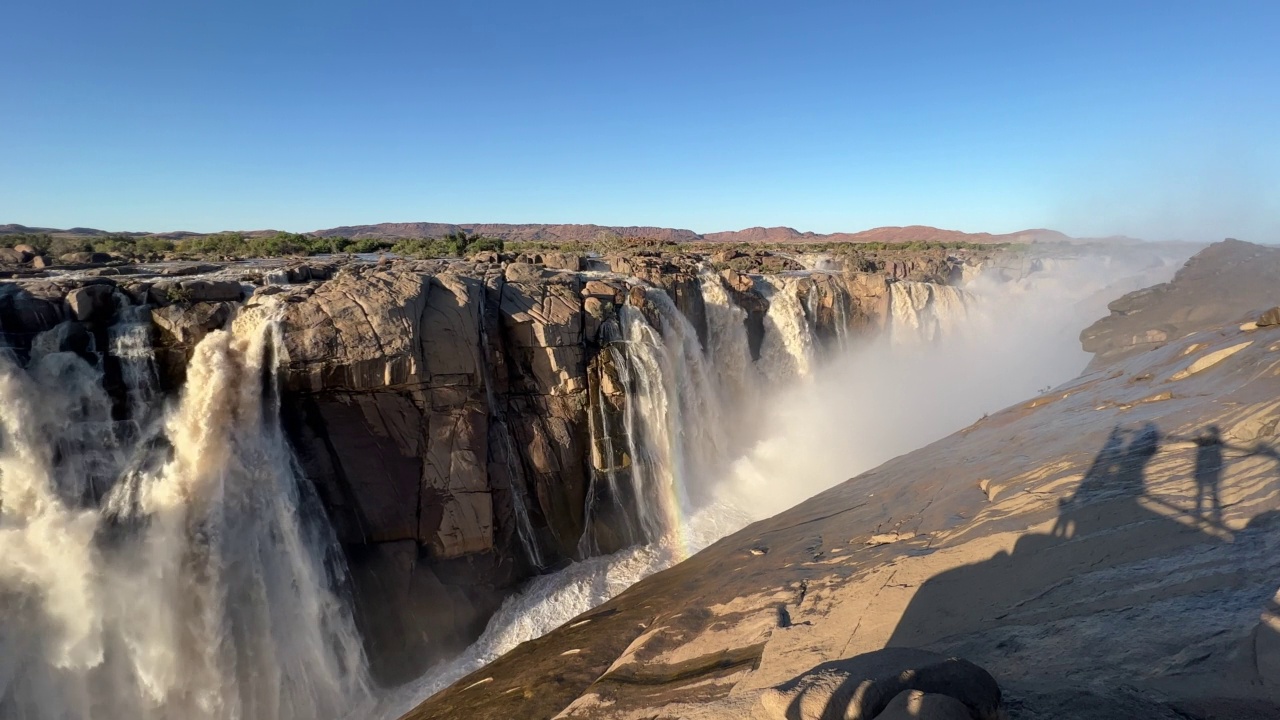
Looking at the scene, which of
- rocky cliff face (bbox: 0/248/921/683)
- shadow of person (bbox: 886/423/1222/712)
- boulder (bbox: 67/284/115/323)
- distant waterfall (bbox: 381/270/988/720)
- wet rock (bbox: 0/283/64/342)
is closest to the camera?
shadow of person (bbox: 886/423/1222/712)

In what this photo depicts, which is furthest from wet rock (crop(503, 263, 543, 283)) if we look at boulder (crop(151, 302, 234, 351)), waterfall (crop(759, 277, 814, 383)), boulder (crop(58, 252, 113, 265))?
waterfall (crop(759, 277, 814, 383))

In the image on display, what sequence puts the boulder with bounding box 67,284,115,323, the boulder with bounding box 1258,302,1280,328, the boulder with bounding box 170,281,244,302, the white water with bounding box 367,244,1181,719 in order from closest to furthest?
the boulder with bounding box 67,284,115,323 → the boulder with bounding box 170,281,244,302 → the boulder with bounding box 1258,302,1280,328 → the white water with bounding box 367,244,1181,719

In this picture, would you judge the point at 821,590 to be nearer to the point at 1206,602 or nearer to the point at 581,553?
the point at 1206,602

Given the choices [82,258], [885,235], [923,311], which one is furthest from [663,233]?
[82,258]

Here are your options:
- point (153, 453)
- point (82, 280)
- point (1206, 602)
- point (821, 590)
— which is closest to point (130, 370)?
point (153, 453)

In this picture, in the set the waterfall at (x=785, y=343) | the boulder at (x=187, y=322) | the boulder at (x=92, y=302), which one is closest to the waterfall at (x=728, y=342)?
the waterfall at (x=785, y=343)

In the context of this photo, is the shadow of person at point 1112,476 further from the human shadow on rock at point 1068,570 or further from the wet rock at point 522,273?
the wet rock at point 522,273

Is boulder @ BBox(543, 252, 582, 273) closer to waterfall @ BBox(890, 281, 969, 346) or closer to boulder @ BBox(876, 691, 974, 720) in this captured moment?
waterfall @ BBox(890, 281, 969, 346)
